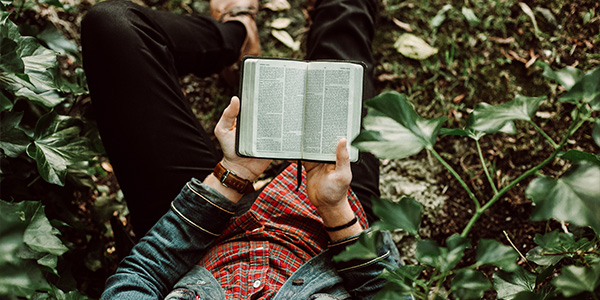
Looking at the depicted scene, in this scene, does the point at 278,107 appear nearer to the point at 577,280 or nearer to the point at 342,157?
the point at 342,157

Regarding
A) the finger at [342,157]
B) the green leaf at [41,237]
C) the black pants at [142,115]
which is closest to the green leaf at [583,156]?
the finger at [342,157]

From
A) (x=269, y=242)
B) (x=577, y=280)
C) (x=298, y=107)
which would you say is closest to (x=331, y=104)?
(x=298, y=107)

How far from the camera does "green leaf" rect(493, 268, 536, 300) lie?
34.6 inches

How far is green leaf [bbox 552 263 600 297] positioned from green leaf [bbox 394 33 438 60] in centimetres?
134

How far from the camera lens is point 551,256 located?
3.06 feet

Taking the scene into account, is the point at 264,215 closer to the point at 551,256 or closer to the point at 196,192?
the point at 196,192

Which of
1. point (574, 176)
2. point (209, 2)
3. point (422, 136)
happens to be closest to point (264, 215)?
point (422, 136)

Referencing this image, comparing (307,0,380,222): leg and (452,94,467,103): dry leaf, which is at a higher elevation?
(307,0,380,222): leg

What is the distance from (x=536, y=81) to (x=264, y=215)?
4.20 feet

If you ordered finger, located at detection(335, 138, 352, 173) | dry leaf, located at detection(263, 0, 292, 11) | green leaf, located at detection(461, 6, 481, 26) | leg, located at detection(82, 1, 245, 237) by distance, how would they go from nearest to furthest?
1. finger, located at detection(335, 138, 352, 173)
2. leg, located at detection(82, 1, 245, 237)
3. green leaf, located at detection(461, 6, 481, 26)
4. dry leaf, located at detection(263, 0, 292, 11)

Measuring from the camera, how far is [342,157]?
1085 mm

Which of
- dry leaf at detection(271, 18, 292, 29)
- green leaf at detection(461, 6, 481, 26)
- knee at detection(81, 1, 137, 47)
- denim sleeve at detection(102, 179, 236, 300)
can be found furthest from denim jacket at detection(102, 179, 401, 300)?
green leaf at detection(461, 6, 481, 26)

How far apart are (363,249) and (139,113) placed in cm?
85

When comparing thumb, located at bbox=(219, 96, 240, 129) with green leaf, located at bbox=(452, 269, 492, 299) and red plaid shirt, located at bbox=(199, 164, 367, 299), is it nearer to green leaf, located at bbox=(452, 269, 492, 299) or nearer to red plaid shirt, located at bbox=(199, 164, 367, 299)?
red plaid shirt, located at bbox=(199, 164, 367, 299)
